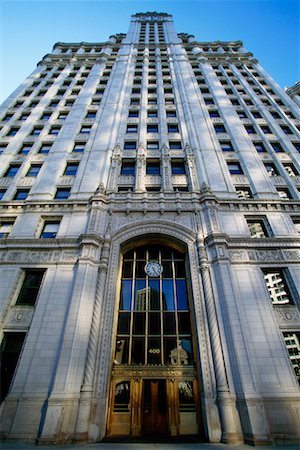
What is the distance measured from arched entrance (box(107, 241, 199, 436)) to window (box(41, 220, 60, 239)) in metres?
5.21

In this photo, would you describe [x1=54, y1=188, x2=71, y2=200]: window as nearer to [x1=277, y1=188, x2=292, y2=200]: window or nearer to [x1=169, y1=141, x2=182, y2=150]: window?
[x1=169, y1=141, x2=182, y2=150]: window

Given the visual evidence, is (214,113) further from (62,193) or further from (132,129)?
(62,193)

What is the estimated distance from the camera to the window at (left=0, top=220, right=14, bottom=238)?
16.2m

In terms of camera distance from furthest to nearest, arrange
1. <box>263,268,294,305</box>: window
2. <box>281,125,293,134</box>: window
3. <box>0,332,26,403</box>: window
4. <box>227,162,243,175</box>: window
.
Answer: <box>281,125,293,134</box>: window, <box>227,162,243,175</box>: window, <box>263,268,294,305</box>: window, <box>0,332,26,403</box>: window

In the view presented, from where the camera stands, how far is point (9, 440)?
905 centimetres

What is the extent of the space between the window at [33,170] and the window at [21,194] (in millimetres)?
1878

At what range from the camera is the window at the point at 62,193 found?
18542 mm

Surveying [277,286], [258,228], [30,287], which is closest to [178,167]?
[258,228]

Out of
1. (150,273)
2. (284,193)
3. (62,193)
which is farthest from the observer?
(284,193)

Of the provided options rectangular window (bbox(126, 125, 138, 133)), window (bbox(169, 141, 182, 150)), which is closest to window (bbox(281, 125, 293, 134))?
window (bbox(169, 141, 182, 150))

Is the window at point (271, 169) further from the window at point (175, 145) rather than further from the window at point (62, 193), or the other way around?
the window at point (62, 193)

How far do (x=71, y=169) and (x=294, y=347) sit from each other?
19942 mm

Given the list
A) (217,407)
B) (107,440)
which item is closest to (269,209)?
(217,407)

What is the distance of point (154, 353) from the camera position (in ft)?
40.2
